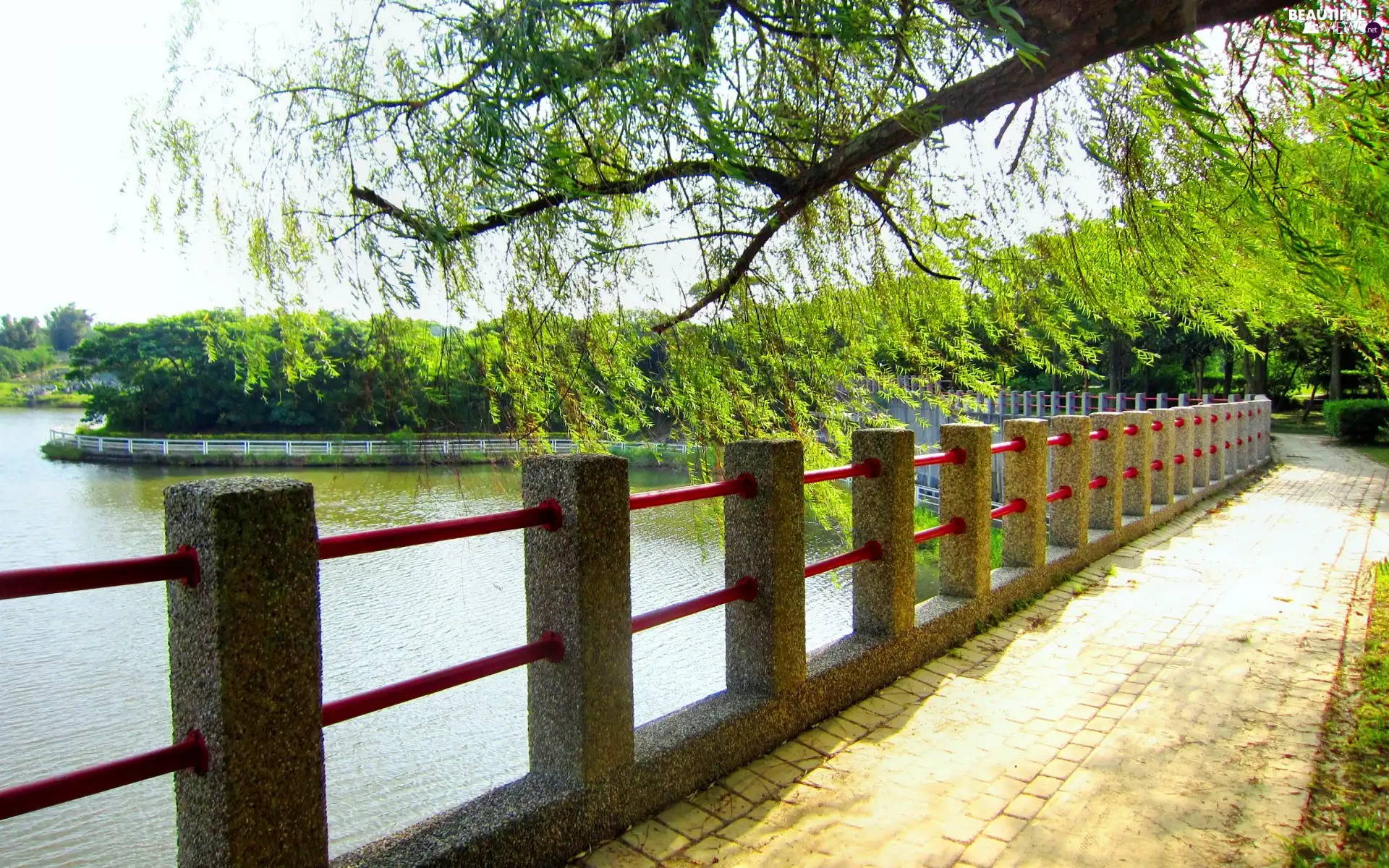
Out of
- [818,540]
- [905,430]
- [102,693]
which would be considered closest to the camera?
[905,430]

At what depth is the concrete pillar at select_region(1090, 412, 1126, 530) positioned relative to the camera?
7.30 metres

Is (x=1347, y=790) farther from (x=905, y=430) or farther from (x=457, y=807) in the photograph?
(x=457, y=807)

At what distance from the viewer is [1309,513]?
32.6ft

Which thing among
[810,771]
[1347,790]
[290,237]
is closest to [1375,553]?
[1347,790]

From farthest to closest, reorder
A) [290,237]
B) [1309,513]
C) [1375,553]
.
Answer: [1309,513] < [1375,553] < [290,237]

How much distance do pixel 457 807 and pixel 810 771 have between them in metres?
1.38

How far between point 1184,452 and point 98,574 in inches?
424

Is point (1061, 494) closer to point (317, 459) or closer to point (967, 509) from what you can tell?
point (967, 509)

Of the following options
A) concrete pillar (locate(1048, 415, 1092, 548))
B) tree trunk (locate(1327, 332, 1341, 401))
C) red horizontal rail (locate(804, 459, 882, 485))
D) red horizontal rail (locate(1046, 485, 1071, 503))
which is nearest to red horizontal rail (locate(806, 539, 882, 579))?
red horizontal rail (locate(804, 459, 882, 485))

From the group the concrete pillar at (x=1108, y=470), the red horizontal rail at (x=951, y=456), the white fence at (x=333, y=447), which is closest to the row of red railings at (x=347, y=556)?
the white fence at (x=333, y=447)

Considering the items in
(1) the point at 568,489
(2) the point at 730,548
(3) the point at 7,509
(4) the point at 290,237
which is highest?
(4) the point at 290,237

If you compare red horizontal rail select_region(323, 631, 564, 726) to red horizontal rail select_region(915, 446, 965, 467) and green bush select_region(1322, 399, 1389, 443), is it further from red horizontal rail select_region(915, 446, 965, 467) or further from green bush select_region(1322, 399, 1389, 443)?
green bush select_region(1322, 399, 1389, 443)

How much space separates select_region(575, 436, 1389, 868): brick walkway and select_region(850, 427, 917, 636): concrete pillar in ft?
1.20

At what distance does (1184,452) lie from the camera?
994 cm
